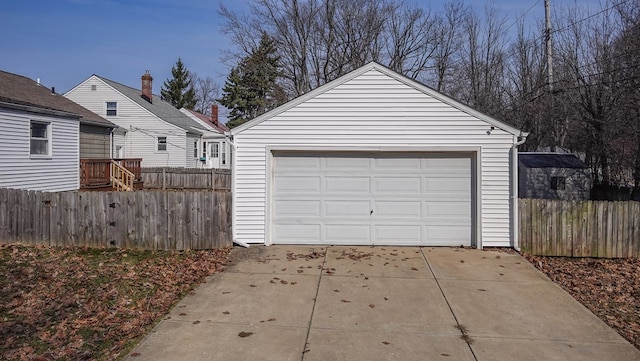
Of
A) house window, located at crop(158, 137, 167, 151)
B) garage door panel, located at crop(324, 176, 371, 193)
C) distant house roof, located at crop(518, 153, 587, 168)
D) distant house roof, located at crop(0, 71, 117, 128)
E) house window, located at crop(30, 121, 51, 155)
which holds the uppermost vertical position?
distant house roof, located at crop(0, 71, 117, 128)

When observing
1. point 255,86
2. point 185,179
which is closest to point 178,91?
point 255,86

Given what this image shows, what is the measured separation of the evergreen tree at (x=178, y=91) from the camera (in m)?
65.3

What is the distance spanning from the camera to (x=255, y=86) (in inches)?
1806

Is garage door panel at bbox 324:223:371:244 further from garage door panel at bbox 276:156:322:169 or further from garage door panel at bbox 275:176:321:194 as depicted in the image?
garage door panel at bbox 276:156:322:169

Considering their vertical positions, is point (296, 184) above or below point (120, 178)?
below

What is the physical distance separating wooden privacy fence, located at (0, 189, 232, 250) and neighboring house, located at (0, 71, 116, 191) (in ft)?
18.9

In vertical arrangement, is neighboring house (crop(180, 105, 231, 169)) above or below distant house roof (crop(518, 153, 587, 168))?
above

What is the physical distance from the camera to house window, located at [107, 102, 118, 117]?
1191 inches

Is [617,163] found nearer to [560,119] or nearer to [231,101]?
[560,119]

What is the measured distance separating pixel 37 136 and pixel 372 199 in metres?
13.4

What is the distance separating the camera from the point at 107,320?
6.11 metres

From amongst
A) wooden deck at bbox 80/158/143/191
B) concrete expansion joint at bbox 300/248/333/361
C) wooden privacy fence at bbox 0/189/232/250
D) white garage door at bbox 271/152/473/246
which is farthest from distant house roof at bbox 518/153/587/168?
wooden deck at bbox 80/158/143/191

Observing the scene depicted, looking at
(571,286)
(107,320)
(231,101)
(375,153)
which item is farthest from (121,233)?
(231,101)

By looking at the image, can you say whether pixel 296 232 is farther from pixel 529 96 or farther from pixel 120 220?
pixel 529 96
